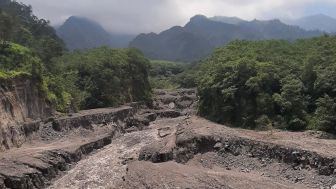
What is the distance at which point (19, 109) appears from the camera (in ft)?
192

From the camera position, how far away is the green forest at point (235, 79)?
52156 millimetres

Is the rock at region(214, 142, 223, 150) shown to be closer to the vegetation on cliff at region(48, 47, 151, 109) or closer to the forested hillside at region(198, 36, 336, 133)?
the forested hillside at region(198, 36, 336, 133)

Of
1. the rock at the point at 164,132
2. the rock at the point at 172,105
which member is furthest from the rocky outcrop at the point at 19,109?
the rock at the point at 172,105

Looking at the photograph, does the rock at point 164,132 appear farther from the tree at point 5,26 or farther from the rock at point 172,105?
the rock at point 172,105

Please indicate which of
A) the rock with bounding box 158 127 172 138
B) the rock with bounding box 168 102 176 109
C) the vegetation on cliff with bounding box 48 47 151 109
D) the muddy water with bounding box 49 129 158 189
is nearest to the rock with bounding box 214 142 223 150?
the muddy water with bounding box 49 129 158 189

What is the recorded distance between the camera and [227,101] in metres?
58.9

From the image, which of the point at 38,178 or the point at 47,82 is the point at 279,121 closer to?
the point at 38,178

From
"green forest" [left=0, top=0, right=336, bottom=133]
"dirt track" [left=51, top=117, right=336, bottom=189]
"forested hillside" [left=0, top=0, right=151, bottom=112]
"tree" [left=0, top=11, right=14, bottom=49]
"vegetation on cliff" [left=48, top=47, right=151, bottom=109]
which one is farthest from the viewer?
"vegetation on cliff" [left=48, top=47, right=151, bottom=109]

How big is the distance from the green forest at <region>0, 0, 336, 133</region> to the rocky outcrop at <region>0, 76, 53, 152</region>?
1.30 meters

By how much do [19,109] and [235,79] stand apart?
80.5 ft

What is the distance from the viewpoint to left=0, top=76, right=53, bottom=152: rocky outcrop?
51.5 meters

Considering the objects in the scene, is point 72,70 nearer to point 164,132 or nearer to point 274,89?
point 164,132

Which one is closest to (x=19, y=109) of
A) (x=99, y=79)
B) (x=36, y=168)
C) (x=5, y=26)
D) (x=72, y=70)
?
(x=36, y=168)

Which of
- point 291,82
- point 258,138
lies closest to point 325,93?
point 291,82
